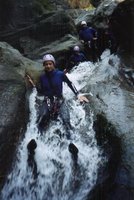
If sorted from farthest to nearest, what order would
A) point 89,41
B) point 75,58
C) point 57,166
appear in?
point 89,41 < point 75,58 < point 57,166

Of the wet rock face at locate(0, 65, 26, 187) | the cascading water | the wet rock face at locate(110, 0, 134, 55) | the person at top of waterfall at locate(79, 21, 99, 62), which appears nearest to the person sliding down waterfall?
the cascading water

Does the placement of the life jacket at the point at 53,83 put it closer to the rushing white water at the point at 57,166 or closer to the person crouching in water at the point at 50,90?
the person crouching in water at the point at 50,90

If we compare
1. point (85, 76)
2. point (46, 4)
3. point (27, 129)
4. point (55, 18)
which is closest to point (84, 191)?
point (27, 129)

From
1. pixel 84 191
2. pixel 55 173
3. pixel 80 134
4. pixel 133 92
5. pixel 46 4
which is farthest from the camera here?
pixel 46 4

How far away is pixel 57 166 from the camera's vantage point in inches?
414

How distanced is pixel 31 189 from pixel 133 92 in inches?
199

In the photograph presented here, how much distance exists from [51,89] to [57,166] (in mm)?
2800

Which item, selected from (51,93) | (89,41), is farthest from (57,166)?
(89,41)

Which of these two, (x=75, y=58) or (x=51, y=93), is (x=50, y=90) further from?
(x=75, y=58)

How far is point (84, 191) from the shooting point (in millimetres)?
9703

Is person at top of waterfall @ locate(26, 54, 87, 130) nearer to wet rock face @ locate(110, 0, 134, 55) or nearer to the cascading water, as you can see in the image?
the cascading water

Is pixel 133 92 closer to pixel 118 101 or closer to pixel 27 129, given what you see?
pixel 118 101

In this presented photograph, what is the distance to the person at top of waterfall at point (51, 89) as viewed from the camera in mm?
11680

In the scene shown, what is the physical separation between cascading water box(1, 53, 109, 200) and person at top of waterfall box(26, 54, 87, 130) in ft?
1.25
